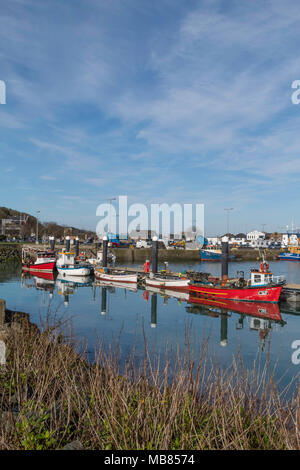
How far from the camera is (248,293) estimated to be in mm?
25891

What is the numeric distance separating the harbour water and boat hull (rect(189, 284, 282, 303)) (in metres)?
1.23

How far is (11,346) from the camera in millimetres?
8875

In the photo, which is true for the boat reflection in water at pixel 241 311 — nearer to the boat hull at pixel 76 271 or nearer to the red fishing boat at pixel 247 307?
the red fishing boat at pixel 247 307

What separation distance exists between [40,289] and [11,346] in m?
26.0

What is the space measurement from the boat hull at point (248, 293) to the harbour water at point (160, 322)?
4.02ft

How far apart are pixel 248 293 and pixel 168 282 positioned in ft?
29.8

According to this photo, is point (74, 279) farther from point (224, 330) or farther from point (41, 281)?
point (224, 330)

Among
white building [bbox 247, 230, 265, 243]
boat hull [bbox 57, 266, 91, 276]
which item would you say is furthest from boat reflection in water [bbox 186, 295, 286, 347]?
white building [bbox 247, 230, 265, 243]

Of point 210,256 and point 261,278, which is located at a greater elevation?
point 261,278

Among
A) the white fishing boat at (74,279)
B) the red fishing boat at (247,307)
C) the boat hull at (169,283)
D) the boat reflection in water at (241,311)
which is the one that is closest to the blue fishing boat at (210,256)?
the white fishing boat at (74,279)

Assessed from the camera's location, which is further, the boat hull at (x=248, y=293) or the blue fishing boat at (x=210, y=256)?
the blue fishing boat at (x=210, y=256)

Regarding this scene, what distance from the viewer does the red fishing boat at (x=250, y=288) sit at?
25.5 m

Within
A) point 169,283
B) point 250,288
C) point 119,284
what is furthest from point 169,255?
point 250,288
